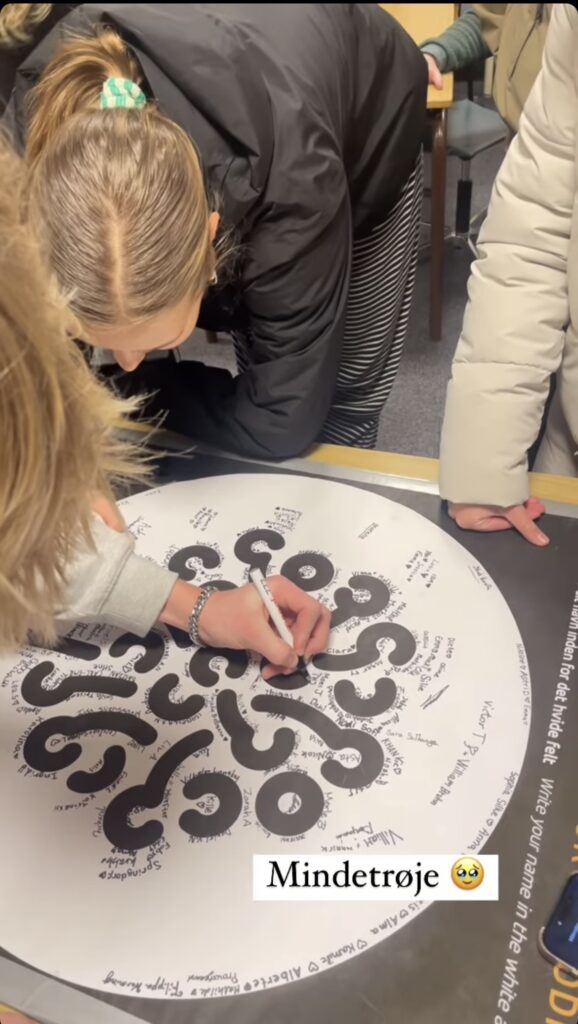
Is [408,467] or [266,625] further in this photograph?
[408,467]

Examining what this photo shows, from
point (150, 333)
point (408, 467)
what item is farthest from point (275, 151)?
point (408, 467)

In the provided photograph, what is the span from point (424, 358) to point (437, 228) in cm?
30

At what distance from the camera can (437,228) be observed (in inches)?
74.3

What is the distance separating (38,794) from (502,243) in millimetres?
579

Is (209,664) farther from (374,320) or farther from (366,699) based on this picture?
(374,320)

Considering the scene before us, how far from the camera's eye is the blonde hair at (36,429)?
0.32 metres

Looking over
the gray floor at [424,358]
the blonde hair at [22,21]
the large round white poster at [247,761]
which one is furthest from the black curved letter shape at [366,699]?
the gray floor at [424,358]

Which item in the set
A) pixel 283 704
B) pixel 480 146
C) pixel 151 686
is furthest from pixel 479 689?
pixel 480 146

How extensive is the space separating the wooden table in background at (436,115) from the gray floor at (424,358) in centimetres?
7

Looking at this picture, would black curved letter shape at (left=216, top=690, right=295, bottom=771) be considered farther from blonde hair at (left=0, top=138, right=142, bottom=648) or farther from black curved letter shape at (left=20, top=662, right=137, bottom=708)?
blonde hair at (left=0, top=138, right=142, bottom=648)

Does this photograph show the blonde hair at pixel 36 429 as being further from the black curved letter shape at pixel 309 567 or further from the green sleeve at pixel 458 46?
the green sleeve at pixel 458 46

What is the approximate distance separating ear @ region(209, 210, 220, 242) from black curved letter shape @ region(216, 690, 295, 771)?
15.1 inches

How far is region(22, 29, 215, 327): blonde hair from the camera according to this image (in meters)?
0.61

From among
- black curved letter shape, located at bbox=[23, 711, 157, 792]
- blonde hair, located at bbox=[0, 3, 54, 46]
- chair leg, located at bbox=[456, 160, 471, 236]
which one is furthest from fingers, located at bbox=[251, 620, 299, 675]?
chair leg, located at bbox=[456, 160, 471, 236]
